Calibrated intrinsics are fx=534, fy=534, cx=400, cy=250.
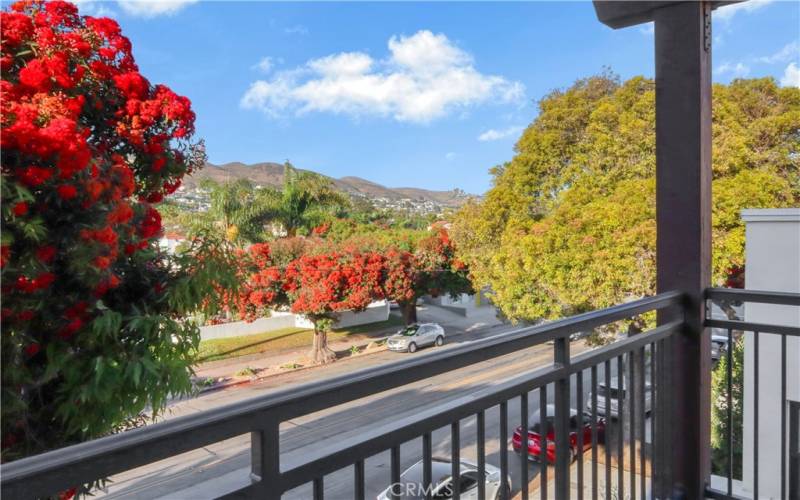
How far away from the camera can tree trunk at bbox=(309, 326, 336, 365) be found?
10.7 m

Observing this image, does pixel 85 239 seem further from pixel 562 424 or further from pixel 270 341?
pixel 270 341

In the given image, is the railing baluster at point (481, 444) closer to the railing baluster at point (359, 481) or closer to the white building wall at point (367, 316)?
the railing baluster at point (359, 481)

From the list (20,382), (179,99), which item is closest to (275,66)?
(179,99)

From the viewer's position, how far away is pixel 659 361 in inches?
64.2

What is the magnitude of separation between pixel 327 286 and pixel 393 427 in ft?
31.0

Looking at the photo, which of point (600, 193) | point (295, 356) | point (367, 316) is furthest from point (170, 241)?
point (367, 316)

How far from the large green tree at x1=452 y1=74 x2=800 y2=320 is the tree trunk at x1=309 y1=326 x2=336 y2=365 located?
3362 mm

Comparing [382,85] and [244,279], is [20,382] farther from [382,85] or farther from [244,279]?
[382,85]

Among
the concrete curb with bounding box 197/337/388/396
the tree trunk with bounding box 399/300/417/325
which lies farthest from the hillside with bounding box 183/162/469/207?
the concrete curb with bounding box 197/337/388/396

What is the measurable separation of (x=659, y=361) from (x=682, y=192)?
556mm

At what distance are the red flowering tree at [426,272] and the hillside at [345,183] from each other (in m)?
1.04

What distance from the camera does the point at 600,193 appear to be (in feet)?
27.8

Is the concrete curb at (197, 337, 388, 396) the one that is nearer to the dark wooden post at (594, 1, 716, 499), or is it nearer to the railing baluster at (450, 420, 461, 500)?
the dark wooden post at (594, 1, 716, 499)

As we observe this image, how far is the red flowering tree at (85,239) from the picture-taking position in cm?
204
